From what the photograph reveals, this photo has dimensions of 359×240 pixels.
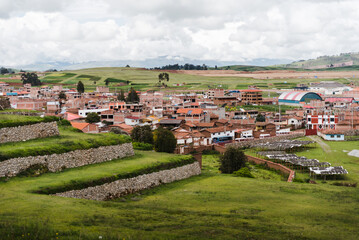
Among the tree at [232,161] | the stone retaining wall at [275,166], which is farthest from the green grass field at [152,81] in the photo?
the tree at [232,161]

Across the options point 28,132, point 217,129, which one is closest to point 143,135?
point 217,129

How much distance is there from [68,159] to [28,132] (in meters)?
4.12

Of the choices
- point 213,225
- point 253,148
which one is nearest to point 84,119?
point 253,148

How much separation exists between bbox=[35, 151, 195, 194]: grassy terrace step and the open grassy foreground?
66 millimetres

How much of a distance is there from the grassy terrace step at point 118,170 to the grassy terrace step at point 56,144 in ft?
4.73

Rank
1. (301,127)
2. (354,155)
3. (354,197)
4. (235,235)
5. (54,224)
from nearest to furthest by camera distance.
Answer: (54,224)
(235,235)
(354,197)
(354,155)
(301,127)

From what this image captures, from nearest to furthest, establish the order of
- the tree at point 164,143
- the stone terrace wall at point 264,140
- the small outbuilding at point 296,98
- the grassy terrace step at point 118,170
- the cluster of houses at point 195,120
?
the grassy terrace step at point 118,170, the tree at point 164,143, the stone terrace wall at point 264,140, the cluster of houses at point 195,120, the small outbuilding at point 296,98

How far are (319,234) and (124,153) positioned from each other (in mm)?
16916

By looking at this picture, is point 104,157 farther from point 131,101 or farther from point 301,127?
point 131,101

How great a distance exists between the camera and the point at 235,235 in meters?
14.3

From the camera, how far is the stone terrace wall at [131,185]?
70.0 feet

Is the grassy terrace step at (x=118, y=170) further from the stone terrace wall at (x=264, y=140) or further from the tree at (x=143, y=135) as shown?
the stone terrace wall at (x=264, y=140)

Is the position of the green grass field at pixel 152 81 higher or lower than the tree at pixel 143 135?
higher

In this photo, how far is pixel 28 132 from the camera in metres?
27.2
